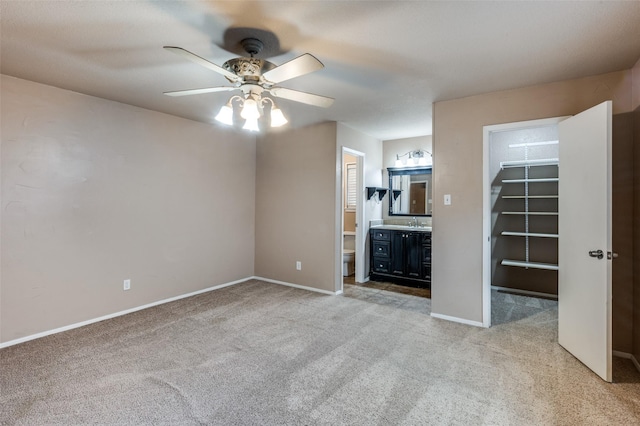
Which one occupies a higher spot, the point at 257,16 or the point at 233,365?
the point at 257,16

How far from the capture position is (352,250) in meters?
5.62

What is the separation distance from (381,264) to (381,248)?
0.85ft

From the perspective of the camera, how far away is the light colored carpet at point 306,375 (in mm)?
1893

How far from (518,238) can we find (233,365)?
4.21 metres

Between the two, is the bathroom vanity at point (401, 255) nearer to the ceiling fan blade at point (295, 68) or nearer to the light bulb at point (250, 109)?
the light bulb at point (250, 109)

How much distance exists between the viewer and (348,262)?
5.61 m

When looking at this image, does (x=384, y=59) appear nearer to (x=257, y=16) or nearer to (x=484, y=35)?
(x=484, y=35)

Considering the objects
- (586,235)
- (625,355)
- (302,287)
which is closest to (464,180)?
(586,235)

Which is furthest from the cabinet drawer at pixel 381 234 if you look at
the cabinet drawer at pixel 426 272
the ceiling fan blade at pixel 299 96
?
the ceiling fan blade at pixel 299 96

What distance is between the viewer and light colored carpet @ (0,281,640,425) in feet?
6.21

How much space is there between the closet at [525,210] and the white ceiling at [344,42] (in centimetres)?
187

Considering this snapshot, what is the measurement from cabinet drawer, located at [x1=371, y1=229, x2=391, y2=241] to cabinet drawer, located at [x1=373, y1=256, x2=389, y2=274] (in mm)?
319

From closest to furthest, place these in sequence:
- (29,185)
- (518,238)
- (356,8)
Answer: (356,8), (29,185), (518,238)

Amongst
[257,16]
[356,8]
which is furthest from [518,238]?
[257,16]
